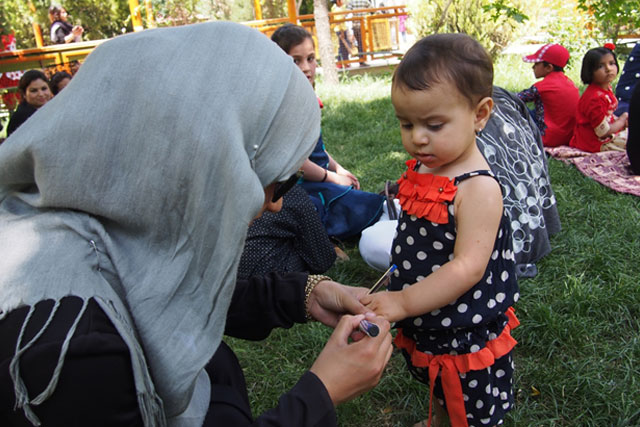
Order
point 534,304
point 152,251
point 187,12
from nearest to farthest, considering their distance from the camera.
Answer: point 152,251 < point 534,304 < point 187,12

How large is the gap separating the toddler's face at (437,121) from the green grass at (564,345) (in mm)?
1243

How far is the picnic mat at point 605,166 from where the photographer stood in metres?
4.39

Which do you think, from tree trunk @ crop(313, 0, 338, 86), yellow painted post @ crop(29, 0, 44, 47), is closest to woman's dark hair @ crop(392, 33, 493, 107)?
tree trunk @ crop(313, 0, 338, 86)

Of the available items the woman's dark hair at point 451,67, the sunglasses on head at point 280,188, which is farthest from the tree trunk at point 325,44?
the sunglasses on head at point 280,188

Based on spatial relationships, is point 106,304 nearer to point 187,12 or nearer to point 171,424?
point 171,424

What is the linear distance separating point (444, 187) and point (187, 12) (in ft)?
53.8

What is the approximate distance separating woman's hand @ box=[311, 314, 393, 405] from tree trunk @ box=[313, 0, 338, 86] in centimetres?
948

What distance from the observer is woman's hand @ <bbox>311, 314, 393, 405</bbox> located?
1354 mm

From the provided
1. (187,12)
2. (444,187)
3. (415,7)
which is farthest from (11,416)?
→ (187,12)

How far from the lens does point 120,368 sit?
1.06 meters

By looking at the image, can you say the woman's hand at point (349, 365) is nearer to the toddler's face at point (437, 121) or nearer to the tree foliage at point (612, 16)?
the toddler's face at point (437, 121)

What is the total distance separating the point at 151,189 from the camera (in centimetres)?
116

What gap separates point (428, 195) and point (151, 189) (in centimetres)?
88

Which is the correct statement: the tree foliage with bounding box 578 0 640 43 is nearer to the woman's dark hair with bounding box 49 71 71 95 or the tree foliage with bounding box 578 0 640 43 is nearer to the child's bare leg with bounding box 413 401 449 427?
the child's bare leg with bounding box 413 401 449 427
